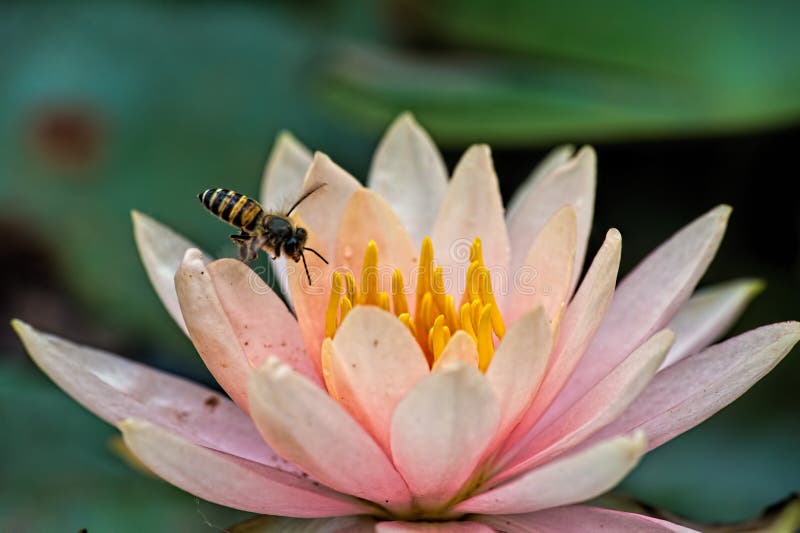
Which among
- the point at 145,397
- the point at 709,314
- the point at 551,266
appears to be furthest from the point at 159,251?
the point at 709,314

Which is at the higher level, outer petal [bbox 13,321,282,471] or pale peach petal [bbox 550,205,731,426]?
pale peach petal [bbox 550,205,731,426]

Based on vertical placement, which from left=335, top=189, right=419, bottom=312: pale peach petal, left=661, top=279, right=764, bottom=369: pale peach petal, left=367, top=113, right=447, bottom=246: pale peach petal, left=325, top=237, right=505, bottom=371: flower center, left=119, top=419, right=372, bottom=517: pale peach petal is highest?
left=367, top=113, right=447, bottom=246: pale peach petal

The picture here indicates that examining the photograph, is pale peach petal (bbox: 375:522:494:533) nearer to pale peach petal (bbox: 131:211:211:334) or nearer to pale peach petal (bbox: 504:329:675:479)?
pale peach petal (bbox: 504:329:675:479)

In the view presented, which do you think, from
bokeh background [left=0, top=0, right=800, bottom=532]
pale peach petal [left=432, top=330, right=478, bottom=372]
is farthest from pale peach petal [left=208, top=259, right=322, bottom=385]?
bokeh background [left=0, top=0, right=800, bottom=532]

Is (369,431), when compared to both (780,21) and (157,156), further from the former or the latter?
(780,21)

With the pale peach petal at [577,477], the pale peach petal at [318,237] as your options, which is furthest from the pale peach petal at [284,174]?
the pale peach petal at [577,477]

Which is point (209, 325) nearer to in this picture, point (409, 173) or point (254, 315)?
point (254, 315)

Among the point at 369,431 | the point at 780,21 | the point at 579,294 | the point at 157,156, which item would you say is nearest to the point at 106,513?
the point at 369,431
